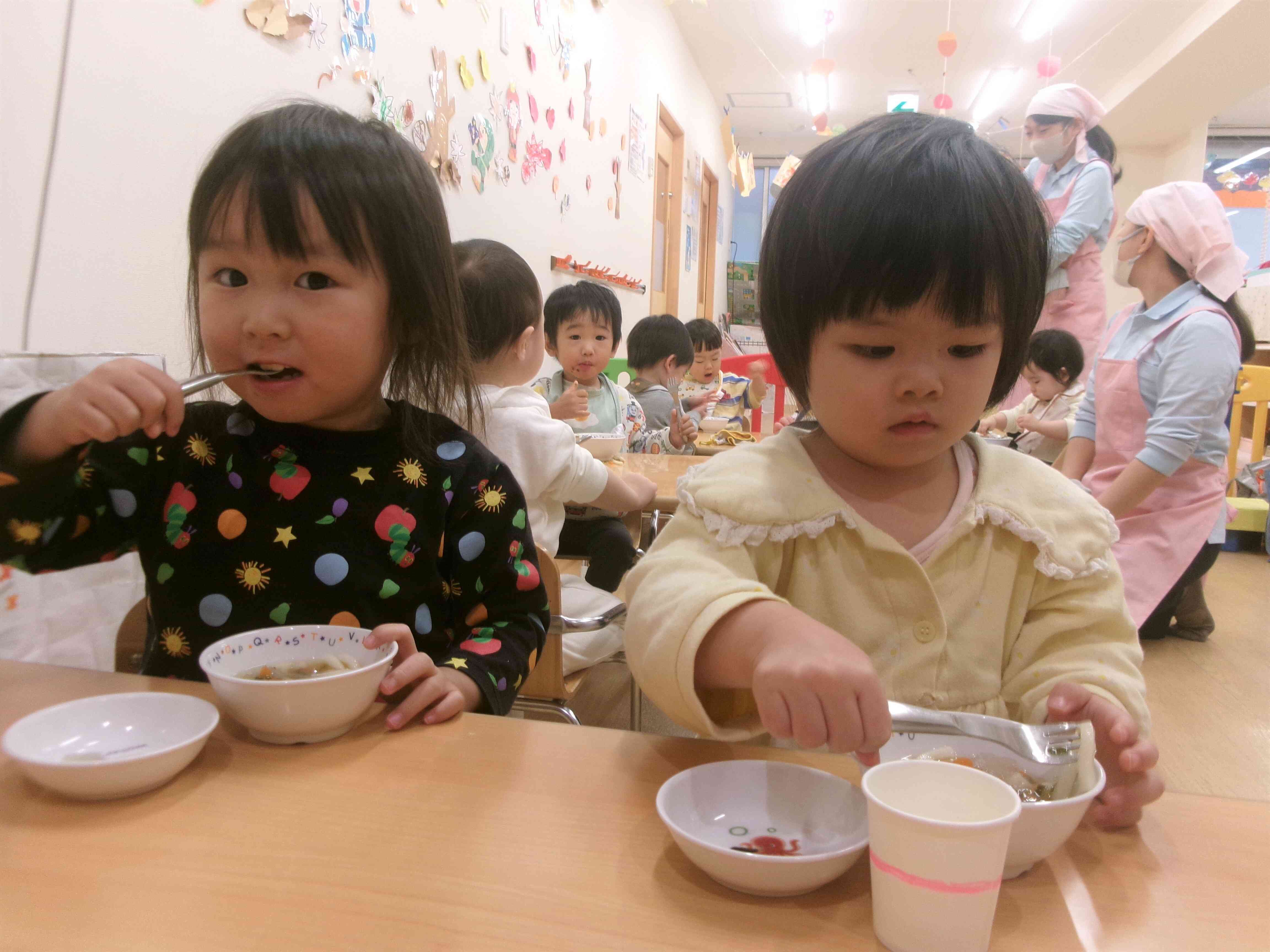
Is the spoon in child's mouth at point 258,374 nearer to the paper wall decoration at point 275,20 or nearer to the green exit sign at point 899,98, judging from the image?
the paper wall decoration at point 275,20

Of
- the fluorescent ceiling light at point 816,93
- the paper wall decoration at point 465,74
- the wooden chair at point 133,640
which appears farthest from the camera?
the fluorescent ceiling light at point 816,93

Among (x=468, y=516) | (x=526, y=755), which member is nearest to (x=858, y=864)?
(x=526, y=755)

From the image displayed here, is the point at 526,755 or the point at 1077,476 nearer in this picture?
the point at 526,755

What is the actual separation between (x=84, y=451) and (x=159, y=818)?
0.39m

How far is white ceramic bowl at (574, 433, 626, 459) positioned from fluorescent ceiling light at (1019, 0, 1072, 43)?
5.14m

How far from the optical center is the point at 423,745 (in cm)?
58

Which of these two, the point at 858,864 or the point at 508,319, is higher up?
the point at 508,319

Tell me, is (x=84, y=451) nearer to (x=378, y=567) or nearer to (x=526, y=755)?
(x=378, y=567)

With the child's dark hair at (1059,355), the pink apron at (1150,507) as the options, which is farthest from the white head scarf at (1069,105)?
the pink apron at (1150,507)

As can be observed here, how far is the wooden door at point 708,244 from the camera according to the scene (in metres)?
7.64

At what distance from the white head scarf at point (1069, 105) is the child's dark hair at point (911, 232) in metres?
2.83

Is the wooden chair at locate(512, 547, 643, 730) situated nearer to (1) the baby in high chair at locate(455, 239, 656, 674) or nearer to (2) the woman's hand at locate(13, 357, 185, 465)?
(1) the baby in high chair at locate(455, 239, 656, 674)

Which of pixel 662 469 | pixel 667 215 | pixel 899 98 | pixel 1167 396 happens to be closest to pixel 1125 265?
pixel 1167 396

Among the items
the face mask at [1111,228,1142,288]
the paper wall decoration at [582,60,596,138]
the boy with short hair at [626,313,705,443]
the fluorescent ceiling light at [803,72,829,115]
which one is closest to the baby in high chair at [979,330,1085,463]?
the face mask at [1111,228,1142,288]
